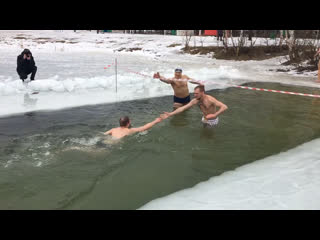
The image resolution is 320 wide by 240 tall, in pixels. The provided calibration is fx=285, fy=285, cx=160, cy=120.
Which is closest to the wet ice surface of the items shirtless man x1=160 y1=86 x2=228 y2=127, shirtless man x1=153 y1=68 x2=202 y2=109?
shirtless man x1=160 y1=86 x2=228 y2=127

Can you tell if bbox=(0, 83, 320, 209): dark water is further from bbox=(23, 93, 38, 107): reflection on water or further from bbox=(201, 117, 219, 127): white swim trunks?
bbox=(23, 93, 38, 107): reflection on water

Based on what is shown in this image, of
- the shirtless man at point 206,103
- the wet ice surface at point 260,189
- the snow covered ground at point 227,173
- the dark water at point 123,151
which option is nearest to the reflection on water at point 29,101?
the snow covered ground at point 227,173

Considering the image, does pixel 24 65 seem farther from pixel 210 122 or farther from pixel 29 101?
pixel 210 122

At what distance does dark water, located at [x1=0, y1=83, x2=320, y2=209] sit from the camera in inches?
149

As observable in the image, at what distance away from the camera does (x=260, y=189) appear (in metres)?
3.80

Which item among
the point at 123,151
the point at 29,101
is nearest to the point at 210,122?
the point at 123,151

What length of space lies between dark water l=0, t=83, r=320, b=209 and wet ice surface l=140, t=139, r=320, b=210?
0.72 ft

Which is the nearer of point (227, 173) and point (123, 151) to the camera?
point (227, 173)

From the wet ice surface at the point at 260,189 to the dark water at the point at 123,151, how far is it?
0.22m

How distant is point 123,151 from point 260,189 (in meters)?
2.41

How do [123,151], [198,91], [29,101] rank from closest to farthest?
[123,151], [198,91], [29,101]

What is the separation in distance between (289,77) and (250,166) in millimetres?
11771
